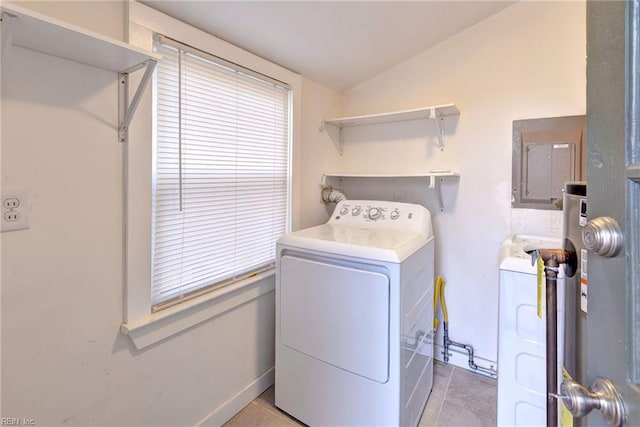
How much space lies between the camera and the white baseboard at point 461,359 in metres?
2.13

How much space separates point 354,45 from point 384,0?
41cm

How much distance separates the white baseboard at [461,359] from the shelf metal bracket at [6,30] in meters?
2.74

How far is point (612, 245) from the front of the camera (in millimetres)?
443

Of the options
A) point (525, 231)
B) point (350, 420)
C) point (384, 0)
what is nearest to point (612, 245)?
point (350, 420)

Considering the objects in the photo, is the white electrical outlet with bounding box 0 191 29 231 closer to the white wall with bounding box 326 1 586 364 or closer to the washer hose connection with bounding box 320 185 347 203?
the washer hose connection with bounding box 320 185 347 203

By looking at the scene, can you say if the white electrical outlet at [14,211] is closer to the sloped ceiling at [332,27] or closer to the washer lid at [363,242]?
the sloped ceiling at [332,27]

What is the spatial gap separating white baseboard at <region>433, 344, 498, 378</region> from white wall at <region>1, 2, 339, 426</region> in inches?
73.0

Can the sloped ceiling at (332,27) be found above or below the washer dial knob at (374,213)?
above

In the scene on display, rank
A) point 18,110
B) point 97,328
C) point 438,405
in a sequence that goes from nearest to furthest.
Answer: point 18,110 < point 97,328 < point 438,405

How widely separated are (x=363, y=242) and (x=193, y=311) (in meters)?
0.92

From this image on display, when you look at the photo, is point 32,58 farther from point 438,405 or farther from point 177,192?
point 438,405

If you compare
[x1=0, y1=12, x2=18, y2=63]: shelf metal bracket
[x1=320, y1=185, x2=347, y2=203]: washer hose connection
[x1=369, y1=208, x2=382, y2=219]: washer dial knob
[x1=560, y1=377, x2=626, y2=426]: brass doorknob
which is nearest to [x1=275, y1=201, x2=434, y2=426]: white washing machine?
[x1=369, y1=208, x2=382, y2=219]: washer dial knob

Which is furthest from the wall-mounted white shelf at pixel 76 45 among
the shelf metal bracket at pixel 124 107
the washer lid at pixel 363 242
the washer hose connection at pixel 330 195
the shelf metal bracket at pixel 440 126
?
the shelf metal bracket at pixel 440 126

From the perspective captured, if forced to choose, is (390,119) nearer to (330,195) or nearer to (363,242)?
(330,195)
